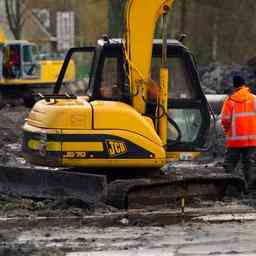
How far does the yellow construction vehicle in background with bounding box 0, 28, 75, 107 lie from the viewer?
98.5ft

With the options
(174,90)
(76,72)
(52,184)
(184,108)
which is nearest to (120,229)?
(52,184)

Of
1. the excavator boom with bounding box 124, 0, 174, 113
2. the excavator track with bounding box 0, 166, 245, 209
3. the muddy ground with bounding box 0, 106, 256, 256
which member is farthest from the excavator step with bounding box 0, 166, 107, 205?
the excavator boom with bounding box 124, 0, 174, 113

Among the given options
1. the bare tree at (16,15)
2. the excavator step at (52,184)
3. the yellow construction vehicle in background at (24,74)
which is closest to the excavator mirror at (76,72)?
the yellow construction vehicle in background at (24,74)

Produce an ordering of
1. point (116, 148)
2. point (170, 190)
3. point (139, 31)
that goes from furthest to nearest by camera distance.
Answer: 1. point (170, 190)
2. point (139, 31)
3. point (116, 148)

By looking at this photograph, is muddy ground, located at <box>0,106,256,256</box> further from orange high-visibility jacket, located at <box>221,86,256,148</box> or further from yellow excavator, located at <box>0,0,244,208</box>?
orange high-visibility jacket, located at <box>221,86,256,148</box>

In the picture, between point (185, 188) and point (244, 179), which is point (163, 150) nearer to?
point (185, 188)

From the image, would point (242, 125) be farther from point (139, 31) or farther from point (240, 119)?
point (139, 31)

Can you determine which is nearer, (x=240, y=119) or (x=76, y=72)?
(x=240, y=119)

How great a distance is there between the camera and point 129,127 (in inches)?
396

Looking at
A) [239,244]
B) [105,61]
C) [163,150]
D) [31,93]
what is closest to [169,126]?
[163,150]

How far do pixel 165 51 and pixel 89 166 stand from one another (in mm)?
1753

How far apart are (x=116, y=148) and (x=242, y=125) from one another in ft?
7.62

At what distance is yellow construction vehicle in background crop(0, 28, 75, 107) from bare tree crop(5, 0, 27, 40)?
24169mm

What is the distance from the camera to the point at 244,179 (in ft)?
37.2
